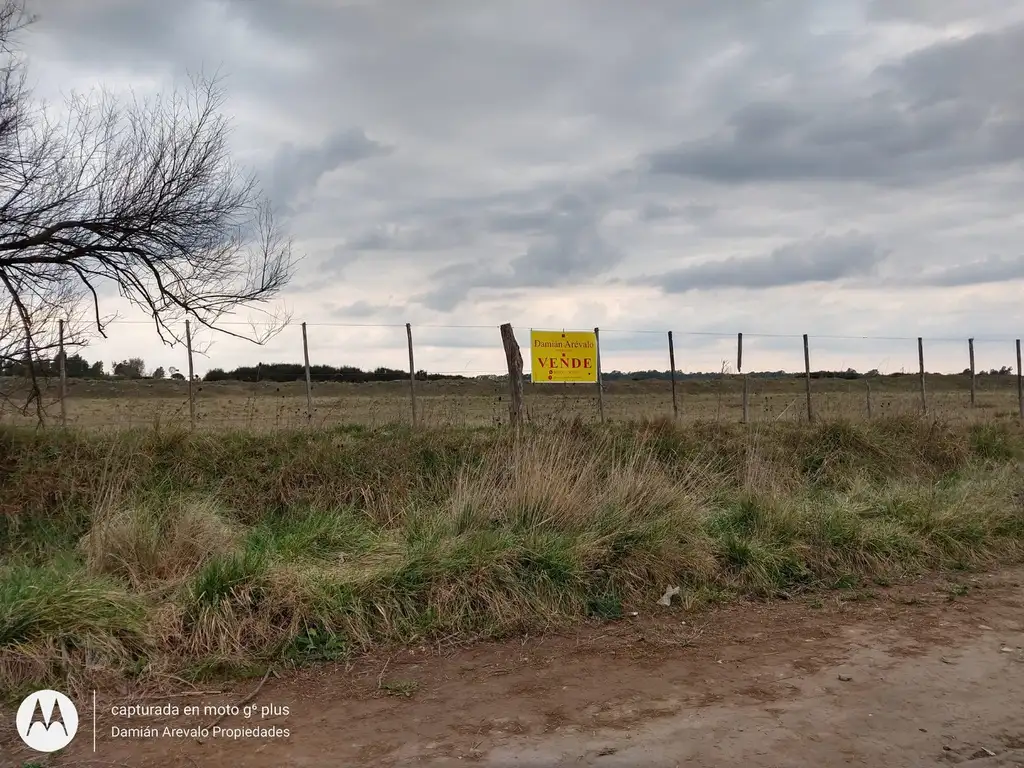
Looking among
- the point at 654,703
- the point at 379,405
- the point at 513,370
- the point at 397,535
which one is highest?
the point at 513,370

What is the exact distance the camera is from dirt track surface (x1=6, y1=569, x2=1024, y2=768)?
3.79m

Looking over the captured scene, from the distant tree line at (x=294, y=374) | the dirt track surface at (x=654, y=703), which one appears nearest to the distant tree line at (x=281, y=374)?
the distant tree line at (x=294, y=374)

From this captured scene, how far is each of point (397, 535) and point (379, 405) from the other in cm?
810

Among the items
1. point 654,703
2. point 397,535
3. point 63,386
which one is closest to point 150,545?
point 397,535

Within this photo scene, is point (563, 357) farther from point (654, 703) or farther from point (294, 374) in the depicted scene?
point (654, 703)

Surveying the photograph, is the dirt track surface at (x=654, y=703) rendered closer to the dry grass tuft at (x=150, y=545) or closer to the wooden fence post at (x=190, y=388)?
the dry grass tuft at (x=150, y=545)

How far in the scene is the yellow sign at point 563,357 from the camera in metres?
14.8

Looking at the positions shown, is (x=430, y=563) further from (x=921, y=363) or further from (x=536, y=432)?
(x=921, y=363)

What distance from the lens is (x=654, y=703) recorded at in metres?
4.38

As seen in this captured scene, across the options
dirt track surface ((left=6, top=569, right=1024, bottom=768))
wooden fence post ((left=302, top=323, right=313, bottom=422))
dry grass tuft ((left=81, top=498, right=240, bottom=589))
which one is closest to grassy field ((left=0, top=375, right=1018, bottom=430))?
wooden fence post ((left=302, top=323, right=313, bottom=422))

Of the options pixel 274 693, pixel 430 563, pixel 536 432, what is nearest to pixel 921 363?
pixel 536 432

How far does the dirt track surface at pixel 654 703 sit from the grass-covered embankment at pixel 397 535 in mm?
437

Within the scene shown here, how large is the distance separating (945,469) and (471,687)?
1061cm

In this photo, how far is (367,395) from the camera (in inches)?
695
